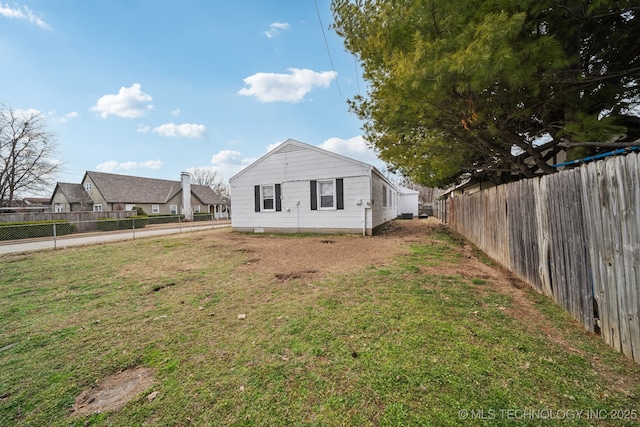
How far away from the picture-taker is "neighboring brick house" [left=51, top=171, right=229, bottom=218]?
29938 mm

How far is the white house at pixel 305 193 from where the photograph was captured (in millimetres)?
11234

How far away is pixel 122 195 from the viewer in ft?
101

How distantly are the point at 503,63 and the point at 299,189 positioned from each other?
31.6ft

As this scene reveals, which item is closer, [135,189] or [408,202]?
[408,202]

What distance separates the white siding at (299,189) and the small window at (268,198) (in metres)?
0.27

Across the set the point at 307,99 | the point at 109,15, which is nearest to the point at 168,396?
the point at 109,15

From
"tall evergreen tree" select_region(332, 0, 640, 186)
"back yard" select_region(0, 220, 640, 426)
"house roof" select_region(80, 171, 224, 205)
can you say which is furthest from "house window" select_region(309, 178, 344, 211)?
"house roof" select_region(80, 171, 224, 205)

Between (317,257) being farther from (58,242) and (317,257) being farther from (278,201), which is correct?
(58,242)

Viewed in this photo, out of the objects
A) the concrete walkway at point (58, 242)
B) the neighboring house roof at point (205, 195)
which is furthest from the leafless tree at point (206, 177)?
the concrete walkway at point (58, 242)

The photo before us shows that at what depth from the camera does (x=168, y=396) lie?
76.7 inches

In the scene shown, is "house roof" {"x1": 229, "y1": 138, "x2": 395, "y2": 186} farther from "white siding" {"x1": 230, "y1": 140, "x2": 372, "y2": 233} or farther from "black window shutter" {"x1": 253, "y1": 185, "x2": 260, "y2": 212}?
"black window shutter" {"x1": 253, "y1": 185, "x2": 260, "y2": 212}

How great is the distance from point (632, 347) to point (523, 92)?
14.1 ft

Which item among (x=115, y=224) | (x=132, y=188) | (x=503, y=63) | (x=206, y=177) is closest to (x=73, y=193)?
(x=132, y=188)

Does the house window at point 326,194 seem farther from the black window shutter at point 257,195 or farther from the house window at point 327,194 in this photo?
the black window shutter at point 257,195
